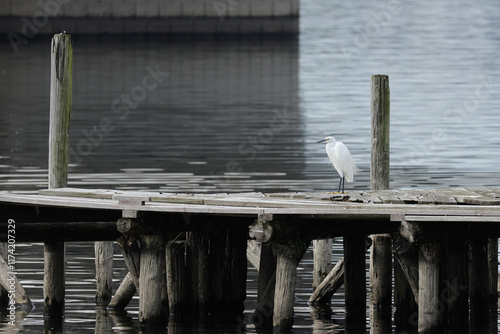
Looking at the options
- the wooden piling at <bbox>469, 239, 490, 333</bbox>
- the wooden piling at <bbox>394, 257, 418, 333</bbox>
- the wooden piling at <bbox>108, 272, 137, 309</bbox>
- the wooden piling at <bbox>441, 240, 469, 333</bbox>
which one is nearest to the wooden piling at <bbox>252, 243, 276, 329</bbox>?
the wooden piling at <bbox>394, 257, 418, 333</bbox>

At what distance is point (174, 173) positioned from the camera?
3625cm

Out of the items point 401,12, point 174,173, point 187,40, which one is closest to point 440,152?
point 174,173

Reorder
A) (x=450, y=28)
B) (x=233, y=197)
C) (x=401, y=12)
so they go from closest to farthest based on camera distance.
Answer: (x=233, y=197), (x=450, y=28), (x=401, y=12)

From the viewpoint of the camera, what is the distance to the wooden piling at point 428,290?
1571cm

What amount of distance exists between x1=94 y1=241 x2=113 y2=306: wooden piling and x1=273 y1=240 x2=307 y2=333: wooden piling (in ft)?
12.8

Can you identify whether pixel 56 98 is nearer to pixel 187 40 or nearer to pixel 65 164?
pixel 65 164

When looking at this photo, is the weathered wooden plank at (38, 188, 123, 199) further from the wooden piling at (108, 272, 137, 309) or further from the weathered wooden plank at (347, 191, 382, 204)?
the weathered wooden plank at (347, 191, 382, 204)

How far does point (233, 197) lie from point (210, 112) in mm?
36553

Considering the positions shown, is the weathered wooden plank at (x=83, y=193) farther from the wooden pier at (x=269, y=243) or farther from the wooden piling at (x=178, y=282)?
the wooden piling at (x=178, y=282)

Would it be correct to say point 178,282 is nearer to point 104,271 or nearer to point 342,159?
point 104,271

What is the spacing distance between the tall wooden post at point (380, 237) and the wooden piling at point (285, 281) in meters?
2.28

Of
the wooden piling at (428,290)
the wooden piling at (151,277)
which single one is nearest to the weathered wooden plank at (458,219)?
the wooden piling at (428,290)

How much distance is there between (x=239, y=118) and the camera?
51.6 meters

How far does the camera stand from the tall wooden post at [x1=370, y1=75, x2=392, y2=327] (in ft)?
61.4
